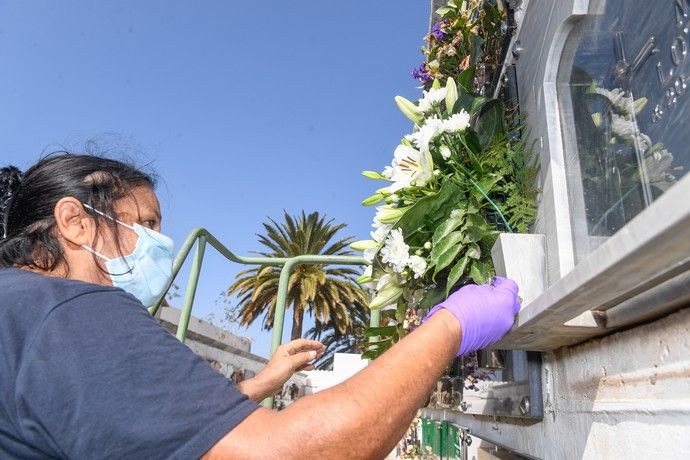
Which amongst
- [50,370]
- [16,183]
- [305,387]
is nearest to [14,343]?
[50,370]

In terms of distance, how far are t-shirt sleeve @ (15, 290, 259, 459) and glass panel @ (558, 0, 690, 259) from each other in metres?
1.20

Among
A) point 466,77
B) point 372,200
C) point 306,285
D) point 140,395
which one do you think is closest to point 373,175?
point 372,200

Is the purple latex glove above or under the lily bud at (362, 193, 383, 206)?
under

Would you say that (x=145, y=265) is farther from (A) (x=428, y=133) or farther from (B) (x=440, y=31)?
(B) (x=440, y=31)

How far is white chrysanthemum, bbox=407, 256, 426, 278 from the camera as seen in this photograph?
193 cm

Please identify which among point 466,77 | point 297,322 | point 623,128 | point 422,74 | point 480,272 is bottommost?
point 480,272

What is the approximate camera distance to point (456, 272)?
73.8 inches

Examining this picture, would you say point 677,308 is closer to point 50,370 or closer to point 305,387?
point 50,370

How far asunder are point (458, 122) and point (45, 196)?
54.6 inches

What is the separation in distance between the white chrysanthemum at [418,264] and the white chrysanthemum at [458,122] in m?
0.50

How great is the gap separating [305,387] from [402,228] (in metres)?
21.1

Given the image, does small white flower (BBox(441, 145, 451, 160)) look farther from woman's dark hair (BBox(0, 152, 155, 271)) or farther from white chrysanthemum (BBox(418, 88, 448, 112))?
woman's dark hair (BBox(0, 152, 155, 271))

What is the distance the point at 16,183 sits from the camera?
5.39ft

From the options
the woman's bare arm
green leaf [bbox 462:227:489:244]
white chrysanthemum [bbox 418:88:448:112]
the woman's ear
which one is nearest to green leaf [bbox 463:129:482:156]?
white chrysanthemum [bbox 418:88:448:112]
